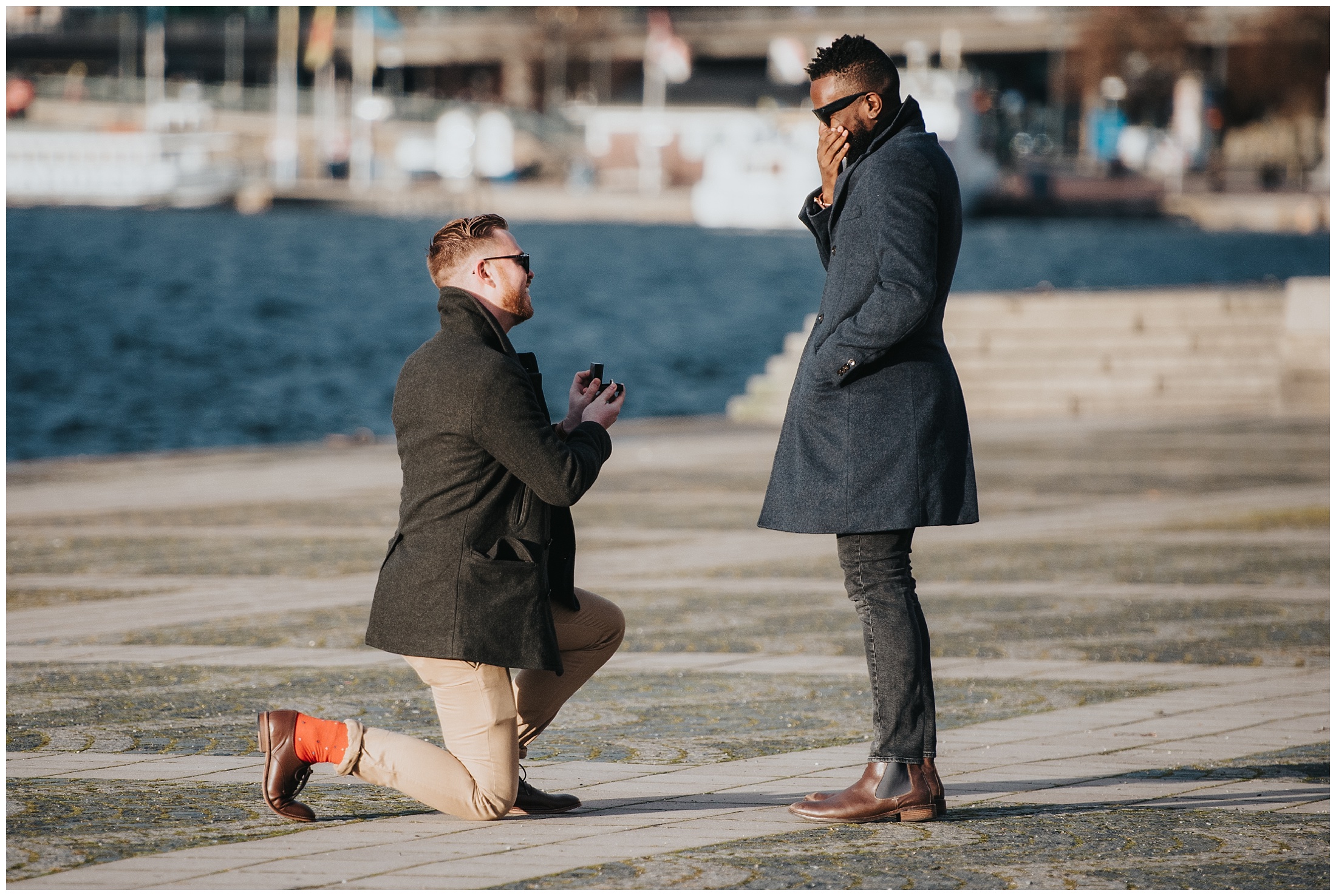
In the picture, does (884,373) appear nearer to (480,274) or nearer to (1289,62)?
(480,274)

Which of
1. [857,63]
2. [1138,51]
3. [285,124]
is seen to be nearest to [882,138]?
[857,63]

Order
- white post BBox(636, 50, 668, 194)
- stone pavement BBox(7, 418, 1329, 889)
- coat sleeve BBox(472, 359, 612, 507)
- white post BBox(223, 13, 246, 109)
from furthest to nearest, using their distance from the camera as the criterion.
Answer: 1. white post BBox(223, 13, 246, 109)
2. white post BBox(636, 50, 668, 194)
3. coat sleeve BBox(472, 359, 612, 507)
4. stone pavement BBox(7, 418, 1329, 889)

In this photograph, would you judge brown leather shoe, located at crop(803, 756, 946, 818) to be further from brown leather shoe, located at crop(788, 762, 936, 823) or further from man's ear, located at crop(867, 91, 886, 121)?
man's ear, located at crop(867, 91, 886, 121)

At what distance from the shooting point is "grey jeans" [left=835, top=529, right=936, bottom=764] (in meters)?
4.62

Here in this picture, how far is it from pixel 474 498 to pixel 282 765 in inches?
31.7

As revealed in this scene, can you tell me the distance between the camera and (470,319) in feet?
14.7

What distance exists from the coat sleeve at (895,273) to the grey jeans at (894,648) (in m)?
0.44

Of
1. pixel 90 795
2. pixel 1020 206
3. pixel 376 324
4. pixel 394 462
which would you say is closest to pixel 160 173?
pixel 1020 206

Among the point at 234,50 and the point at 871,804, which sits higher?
the point at 234,50

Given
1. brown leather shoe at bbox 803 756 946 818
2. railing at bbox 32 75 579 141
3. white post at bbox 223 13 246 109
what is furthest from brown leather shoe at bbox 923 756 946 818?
white post at bbox 223 13 246 109

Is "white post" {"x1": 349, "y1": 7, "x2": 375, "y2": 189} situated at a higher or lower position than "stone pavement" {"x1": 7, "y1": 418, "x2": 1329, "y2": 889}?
higher

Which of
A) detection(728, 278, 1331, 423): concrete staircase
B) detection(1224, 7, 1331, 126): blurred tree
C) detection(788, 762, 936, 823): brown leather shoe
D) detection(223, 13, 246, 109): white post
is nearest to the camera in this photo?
detection(788, 762, 936, 823): brown leather shoe

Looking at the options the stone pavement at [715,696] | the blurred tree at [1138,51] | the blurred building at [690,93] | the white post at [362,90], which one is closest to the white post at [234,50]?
the blurred building at [690,93]

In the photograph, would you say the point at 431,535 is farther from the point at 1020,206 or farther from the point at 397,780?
the point at 1020,206
